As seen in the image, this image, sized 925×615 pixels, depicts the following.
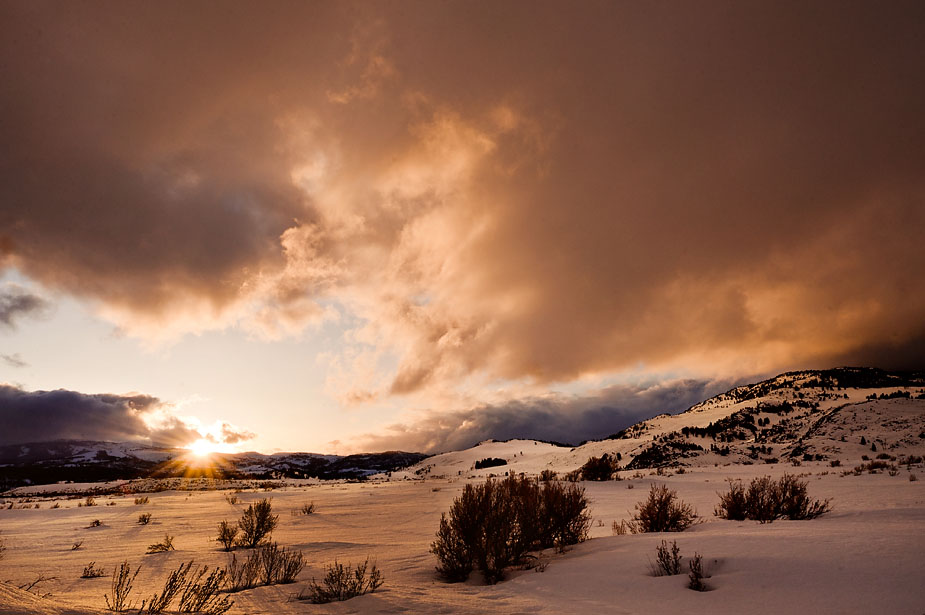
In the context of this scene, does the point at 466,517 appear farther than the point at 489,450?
No

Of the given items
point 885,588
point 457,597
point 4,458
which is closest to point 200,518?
point 457,597

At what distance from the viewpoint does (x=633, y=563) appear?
5.38 metres

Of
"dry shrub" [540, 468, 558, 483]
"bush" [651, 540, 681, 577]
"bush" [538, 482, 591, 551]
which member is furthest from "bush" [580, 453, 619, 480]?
"bush" [651, 540, 681, 577]

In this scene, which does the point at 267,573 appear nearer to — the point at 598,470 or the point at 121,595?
the point at 121,595

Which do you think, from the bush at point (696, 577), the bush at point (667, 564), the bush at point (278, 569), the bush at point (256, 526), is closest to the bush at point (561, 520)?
the bush at point (667, 564)

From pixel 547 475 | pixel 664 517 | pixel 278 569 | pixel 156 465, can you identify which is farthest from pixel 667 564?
pixel 156 465

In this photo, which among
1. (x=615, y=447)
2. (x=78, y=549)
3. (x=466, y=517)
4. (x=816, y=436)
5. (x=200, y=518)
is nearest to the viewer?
(x=466, y=517)

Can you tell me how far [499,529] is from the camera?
644 cm

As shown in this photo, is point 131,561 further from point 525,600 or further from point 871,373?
point 871,373

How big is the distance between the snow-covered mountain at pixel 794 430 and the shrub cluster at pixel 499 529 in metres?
25.3

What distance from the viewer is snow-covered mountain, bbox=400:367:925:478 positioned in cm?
2830

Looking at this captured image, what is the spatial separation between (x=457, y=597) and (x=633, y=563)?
7.18 ft

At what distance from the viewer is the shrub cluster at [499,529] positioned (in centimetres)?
619

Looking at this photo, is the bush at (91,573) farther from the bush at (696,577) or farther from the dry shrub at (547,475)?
the dry shrub at (547,475)
